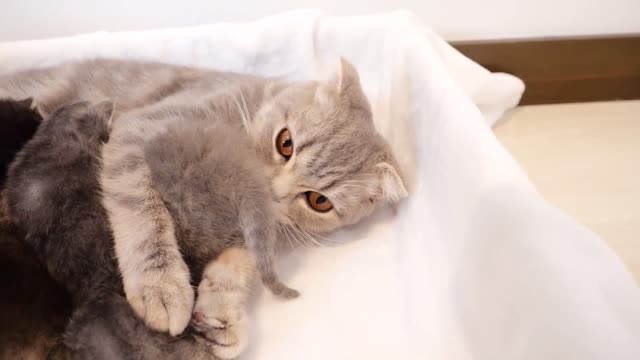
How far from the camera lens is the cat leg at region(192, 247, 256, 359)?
2.97 feet

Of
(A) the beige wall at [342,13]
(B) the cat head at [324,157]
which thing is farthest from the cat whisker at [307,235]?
(A) the beige wall at [342,13]

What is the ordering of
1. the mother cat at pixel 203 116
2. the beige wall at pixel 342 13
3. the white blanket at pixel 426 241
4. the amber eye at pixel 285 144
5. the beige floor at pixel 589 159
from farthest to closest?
the beige wall at pixel 342 13
the beige floor at pixel 589 159
the amber eye at pixel 285 144
the mother cat at pixel 203 116
the white blanket at pixel 426 241

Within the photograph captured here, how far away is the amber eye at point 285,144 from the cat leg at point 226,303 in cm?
24

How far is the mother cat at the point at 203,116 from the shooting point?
0.88 metres

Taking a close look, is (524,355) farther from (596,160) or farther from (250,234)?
(596,160)

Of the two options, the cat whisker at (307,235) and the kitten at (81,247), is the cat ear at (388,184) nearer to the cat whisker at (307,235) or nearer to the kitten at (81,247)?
the cat whisker at (307,235)

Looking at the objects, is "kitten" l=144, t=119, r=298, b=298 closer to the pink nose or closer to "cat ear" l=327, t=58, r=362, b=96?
the pink nose

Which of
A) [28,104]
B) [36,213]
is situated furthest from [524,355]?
[28,104]

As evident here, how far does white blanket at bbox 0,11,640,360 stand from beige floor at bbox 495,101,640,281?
15 centimetres

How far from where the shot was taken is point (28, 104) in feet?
3.72

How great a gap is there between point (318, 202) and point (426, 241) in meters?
0.26

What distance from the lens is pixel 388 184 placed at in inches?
44.4

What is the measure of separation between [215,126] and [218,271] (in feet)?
0.98

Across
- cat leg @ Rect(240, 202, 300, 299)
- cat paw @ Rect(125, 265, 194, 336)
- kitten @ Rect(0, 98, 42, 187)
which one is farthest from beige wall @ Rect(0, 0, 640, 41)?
cat paw @ Rect(125, 265, 194, 336)
